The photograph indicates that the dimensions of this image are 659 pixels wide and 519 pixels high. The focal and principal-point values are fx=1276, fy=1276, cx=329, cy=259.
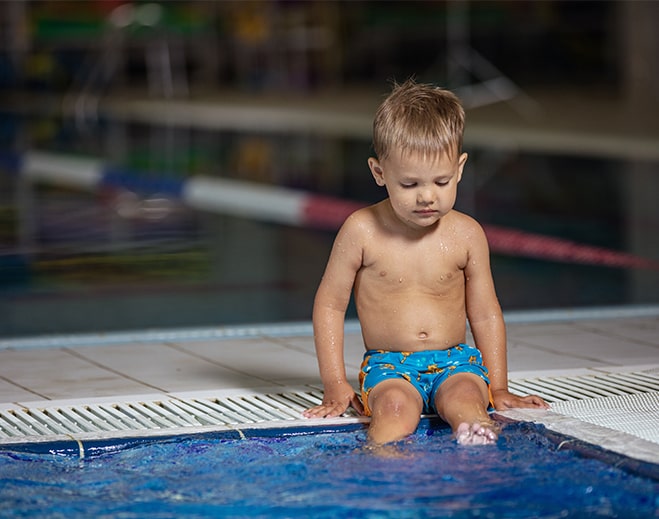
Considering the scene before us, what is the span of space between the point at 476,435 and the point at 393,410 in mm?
205

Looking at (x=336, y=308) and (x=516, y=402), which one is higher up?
(x=336, y=308)

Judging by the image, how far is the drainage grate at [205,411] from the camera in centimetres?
295

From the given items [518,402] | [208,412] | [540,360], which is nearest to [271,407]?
[208,412]

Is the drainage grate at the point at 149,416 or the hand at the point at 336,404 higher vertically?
the hand at the point at 336,404

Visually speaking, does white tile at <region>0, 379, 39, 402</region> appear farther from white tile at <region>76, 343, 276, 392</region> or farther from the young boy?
the young boy

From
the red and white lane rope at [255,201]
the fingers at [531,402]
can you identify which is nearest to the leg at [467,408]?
the fingers at [531,402]

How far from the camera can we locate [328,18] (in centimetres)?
2170

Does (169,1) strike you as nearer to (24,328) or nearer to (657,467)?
(24,328)

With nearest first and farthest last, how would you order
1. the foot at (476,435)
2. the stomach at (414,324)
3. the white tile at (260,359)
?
the foot at (476,435) < the stomach at (414,324) < the white tile at (260,359)

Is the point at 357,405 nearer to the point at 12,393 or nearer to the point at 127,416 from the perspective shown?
the point at 127,416

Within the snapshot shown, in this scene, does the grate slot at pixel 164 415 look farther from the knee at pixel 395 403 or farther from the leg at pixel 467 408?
the leg at pixel 467 408

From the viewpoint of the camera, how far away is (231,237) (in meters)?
7.40

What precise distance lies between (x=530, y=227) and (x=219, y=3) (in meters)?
16.4

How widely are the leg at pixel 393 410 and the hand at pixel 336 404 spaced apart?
0.09m
